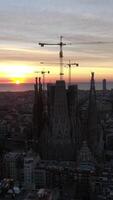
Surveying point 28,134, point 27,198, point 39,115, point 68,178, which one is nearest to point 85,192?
point 68,178

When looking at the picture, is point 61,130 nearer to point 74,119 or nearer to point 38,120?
point 74,119

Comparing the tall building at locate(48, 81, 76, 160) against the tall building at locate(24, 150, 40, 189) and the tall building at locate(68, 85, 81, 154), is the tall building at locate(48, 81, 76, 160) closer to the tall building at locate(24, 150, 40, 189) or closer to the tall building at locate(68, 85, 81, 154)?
the tall building at locate(68, 85, 81, 154)

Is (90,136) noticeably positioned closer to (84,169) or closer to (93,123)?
(93,123)

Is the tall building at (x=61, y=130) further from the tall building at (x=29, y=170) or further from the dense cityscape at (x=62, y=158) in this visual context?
the tall building at (x=29, y=170)

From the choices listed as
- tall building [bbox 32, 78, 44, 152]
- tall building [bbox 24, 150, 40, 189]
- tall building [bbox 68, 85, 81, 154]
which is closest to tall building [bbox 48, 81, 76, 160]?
tall building [bbox 68, 85, 81, 154]

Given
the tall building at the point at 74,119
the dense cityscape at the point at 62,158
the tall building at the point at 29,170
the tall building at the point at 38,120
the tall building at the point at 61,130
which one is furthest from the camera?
the tall building at the point at 38,120

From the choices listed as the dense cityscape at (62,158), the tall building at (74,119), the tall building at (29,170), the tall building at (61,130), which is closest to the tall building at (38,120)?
the dense cityscape at (62,158)

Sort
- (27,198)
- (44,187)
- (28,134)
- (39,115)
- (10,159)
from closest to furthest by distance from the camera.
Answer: (27,198) < (44,187) < (10,159) < (39,115) < (28,134)

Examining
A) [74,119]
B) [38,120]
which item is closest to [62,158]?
[74,119]

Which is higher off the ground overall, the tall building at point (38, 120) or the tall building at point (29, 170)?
the tall building at point (38, 120)

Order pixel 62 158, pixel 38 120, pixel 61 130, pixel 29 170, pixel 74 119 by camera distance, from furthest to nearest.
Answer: pixel 38 120 < pixel 74 119 < pixel 62 158 < pixel 61 130 < pixel 29 170

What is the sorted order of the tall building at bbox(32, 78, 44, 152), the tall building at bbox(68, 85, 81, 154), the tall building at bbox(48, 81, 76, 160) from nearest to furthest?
the tall building at bbox(48, 81, 76, 160) → the tall building at bbox(68, 85, 81, 154) → the tall building at bbox(32, 78, 44, 152)
